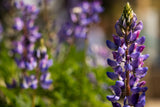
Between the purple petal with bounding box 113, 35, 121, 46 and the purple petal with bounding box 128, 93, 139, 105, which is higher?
the purple petal with bounding box 113, 35, 121, 46

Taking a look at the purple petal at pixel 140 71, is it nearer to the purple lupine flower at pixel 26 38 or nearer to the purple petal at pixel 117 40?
the purple petal at pixel 117 40

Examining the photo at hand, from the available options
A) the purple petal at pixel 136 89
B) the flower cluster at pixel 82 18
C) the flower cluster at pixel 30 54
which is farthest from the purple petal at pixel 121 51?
the flower cluster at pixel 82 18

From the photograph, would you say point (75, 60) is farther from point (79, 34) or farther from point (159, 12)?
point (159, 12)

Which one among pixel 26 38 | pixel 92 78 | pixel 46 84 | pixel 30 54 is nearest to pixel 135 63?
pixel 46 84

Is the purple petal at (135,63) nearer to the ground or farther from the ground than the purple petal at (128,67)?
farther from the ground

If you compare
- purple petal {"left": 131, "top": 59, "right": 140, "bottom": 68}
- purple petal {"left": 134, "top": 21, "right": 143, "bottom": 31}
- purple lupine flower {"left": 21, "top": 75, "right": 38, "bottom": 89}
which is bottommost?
purple petal {"left": 131, "top": 59, "right": 140, "bottom": 68}

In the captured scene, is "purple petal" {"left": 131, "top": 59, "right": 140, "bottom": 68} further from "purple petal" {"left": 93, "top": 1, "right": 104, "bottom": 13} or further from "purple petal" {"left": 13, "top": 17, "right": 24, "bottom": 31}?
"purple petal" {"left": 93, "top": 1, "right": 104, "bottom": 13}

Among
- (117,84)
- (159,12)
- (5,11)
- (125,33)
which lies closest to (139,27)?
(125,33)

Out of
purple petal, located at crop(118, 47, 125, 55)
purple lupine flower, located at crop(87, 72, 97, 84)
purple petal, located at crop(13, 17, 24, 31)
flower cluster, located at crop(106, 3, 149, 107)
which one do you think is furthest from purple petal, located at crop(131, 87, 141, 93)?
purple lupine flower, located at crop(87, 72, 97, 84)
